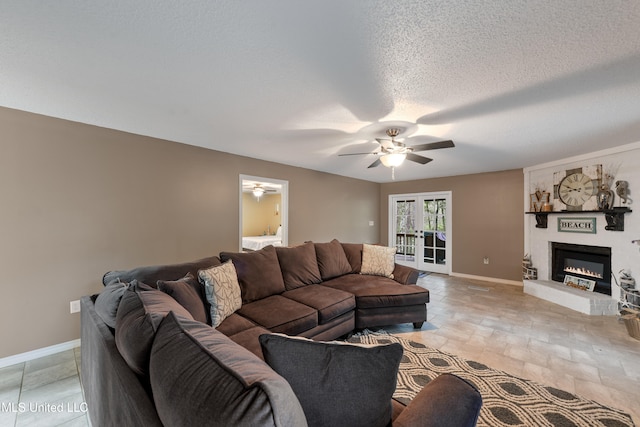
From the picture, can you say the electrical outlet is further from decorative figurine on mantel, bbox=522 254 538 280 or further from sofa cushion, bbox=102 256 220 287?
decorative figurine on mantel, bbox=522 254 538 280

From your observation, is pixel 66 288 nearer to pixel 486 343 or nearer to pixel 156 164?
pixel 156 164

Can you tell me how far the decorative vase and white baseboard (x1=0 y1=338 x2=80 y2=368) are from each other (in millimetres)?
6917

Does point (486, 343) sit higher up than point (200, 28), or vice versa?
point (200, 28)

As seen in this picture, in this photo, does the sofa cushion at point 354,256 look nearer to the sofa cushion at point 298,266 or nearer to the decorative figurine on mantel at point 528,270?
the sofa cushion at point 298,266

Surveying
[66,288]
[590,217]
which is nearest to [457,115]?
[590,217]

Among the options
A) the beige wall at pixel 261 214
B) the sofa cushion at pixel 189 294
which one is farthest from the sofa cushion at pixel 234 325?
the beige wall at pixel 261 214

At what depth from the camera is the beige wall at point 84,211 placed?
2.46m

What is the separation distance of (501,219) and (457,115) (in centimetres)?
384

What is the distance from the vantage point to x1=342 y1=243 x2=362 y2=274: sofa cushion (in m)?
3.82

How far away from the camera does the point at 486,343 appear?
2.78 m

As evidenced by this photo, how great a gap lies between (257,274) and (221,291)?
55cm

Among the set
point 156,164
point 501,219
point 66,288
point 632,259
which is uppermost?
point 156,164

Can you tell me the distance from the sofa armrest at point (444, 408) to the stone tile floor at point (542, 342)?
6.19 feet

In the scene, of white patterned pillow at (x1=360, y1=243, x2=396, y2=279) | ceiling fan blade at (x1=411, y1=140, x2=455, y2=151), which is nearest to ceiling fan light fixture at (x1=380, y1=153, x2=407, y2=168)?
ceiling fan blade at (x1=411, y1=140, x2=455, y2=151)
